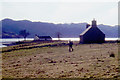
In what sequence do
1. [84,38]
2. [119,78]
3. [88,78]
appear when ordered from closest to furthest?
[119,78] → [88,78] → [84,38]

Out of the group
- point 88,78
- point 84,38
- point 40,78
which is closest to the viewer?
point 88,78

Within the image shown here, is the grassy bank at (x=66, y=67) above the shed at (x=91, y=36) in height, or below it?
below

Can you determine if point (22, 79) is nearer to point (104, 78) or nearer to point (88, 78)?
point (88, 78)

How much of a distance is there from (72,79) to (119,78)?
12.0ft

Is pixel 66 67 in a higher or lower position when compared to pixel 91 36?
lower

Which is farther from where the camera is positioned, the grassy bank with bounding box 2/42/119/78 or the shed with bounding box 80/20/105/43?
the shed with bounding box 80/20/105/43

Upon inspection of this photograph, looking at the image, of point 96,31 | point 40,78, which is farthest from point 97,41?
point 40,78

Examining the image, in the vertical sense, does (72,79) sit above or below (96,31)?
below

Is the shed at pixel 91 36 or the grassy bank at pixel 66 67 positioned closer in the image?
the grassy bank at pixel 66 67

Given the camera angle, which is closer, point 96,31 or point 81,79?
point 81,79

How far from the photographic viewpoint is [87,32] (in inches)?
3071

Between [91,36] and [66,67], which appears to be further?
[91,36]

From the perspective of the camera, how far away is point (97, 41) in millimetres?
78688

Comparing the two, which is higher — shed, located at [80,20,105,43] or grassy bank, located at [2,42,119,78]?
shed, located at [80,20,105,43]
